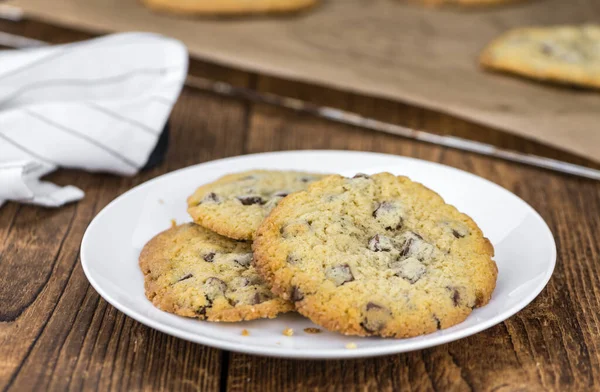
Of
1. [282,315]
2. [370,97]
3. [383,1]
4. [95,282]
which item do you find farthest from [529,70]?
[95,282]

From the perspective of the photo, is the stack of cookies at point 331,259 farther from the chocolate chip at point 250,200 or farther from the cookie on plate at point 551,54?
the cookie on plate at point 551,54

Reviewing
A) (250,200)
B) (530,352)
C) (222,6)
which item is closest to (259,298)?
(250,200)

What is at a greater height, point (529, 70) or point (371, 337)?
point (371, 337)

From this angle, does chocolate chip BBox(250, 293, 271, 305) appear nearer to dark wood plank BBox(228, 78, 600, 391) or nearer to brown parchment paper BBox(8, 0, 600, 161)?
dark wood plank BBox(228, 78, 600, 391)

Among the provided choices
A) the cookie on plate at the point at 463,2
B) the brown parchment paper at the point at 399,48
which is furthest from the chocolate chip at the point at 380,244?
the cookie on plate at the point at 463,2

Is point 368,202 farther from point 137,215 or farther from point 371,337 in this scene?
point 137,215

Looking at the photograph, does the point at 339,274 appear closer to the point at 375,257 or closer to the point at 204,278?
the point at 375,257

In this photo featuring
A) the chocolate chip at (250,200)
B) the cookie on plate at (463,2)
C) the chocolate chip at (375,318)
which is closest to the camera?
the chocolate chip at (375,318)
